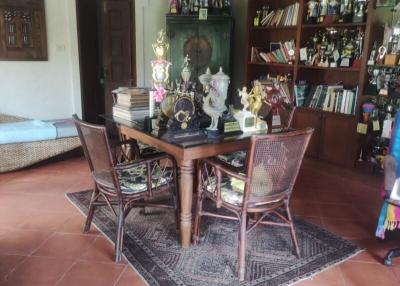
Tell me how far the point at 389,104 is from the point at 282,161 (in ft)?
7.31

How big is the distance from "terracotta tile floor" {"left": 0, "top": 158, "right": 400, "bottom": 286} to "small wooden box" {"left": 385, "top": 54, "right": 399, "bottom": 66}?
1126 millimetres

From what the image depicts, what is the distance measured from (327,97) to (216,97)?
2272mm

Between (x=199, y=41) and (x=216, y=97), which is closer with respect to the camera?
(x=216, y=97)

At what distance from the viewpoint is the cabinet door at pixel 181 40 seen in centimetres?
473

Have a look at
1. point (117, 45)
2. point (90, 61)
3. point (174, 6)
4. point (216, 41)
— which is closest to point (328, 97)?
point (216, 41)

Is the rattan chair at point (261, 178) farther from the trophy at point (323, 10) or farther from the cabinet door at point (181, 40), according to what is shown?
the cabinet door at point (181, 40)

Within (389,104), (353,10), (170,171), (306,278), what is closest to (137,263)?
(170,171)

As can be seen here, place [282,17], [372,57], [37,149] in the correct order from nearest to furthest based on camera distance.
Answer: [372,57] < [37,149] < [282,17]

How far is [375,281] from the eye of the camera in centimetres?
217

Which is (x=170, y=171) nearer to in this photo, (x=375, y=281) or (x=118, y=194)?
(x=118, y=194)

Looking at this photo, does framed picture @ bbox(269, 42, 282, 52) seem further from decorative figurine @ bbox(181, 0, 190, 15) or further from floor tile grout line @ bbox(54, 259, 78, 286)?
floor tile grout line @ bbox(54, 259, 78, 286)

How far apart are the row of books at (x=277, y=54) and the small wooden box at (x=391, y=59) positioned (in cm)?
118

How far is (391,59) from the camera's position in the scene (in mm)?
3486

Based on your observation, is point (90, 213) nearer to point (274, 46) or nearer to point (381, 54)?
point (381, 54)
